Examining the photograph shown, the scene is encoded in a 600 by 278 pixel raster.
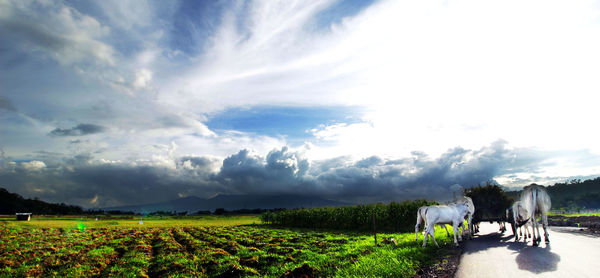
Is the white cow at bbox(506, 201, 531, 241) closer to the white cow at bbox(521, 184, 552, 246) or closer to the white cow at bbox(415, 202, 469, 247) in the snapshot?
the white cow at bbox(521, 184, 552, 246)

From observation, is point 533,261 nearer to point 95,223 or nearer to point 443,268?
point 443,268

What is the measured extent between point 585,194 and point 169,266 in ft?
580

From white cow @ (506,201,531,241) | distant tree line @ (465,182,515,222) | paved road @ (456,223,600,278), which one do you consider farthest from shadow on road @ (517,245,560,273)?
distant tree line @ (465,182,515,222)

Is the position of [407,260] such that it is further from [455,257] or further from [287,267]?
[287,267]

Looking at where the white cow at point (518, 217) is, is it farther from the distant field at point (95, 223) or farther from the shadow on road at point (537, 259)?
the distant field at point (95, 223)

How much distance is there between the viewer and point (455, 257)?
12469 mm

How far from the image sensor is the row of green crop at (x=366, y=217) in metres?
30.3

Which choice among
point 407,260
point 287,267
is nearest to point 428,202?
point 407,260

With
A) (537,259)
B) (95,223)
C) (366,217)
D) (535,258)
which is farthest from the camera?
(95,223)

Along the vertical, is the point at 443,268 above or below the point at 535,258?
below

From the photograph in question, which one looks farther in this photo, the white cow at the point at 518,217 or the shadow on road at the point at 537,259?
the white cow at the point at 518,217

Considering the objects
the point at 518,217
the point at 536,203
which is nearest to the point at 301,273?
the point at 536,203

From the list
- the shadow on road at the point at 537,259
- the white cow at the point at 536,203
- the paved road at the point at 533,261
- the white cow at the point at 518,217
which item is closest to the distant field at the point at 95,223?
the white cow at the point at 518,217

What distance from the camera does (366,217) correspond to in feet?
108
